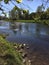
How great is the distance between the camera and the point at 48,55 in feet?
50.9

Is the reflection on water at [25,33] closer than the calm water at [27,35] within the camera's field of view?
No

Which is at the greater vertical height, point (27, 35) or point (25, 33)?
point (27, 35)

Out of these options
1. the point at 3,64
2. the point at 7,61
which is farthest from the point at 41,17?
the point at 7,61

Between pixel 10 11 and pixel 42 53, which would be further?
pixel 42 53

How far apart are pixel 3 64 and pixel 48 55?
8.08 metres

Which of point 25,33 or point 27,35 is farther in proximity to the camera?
point 25,33

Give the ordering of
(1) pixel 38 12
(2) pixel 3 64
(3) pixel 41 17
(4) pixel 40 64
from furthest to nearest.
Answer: (4) pixel 40 64
(2) pixel 3 64
(1) pixel 38 12
(3) pixel 41 17

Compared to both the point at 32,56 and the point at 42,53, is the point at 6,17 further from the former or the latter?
the point at 42,53

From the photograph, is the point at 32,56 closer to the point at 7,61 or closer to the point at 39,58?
the point at 39,58

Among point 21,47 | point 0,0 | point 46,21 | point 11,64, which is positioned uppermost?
point 0,0

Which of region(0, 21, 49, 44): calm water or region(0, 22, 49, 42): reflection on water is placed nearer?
region(0, 21, 49, 44): calm water

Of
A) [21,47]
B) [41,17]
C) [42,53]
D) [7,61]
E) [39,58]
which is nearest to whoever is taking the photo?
[41,17]

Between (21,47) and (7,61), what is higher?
(7,61)

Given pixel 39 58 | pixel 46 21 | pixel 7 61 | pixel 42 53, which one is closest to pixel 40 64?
pixel 39 58
